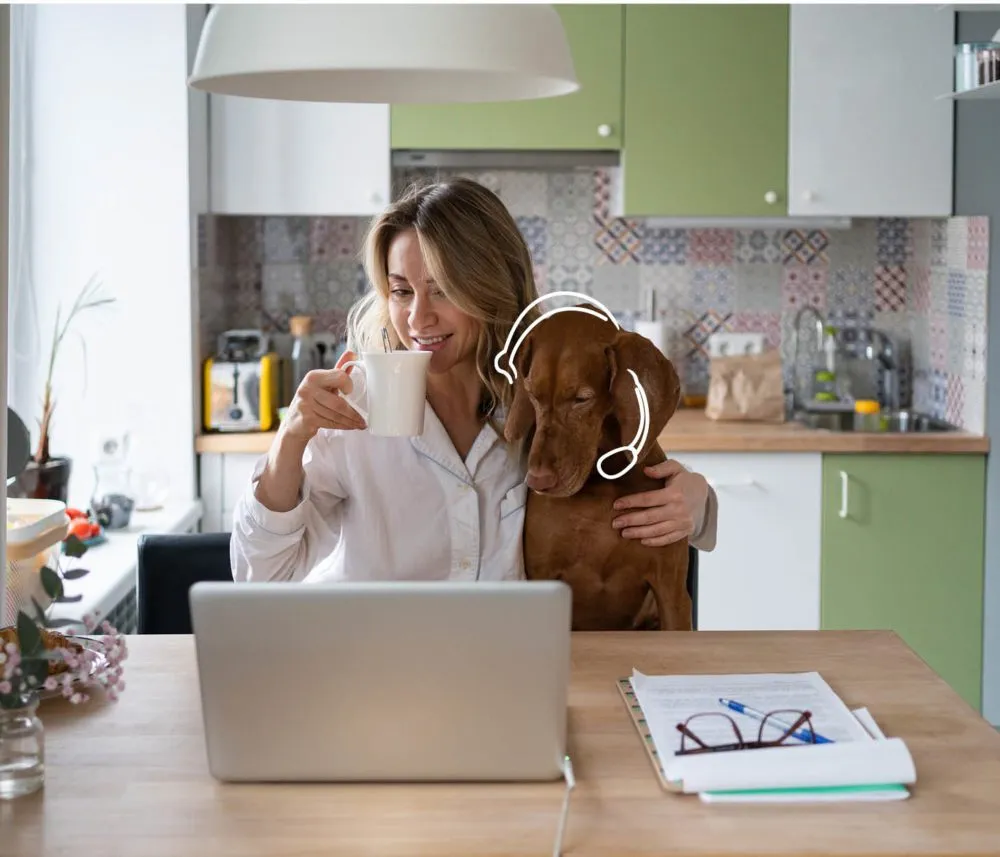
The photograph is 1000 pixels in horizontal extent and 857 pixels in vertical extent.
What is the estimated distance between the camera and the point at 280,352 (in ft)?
13.8

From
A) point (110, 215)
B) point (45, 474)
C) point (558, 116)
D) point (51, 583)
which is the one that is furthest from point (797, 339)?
point (51, 583)

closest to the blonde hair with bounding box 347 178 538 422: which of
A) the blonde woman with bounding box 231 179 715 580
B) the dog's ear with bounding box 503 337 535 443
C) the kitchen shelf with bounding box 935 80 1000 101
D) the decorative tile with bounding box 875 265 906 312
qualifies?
the blonde woman with bounding box 231 179 715 580

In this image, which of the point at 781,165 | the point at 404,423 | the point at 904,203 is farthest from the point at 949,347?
the point at 404,423

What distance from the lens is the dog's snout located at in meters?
1.72

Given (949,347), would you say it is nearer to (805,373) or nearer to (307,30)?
(805,373)

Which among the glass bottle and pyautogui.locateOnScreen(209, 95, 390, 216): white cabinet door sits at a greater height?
pyautogui.locateOnScreen(209, 95, 390, 216): white cabinet door

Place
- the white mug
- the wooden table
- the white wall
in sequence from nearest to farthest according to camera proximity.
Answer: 1. the wooden table
2. the white mug
3. the white wall

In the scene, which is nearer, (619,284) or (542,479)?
(542,479)

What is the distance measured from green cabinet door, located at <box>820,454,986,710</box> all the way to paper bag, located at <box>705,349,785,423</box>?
28 cm

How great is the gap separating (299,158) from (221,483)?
93cm

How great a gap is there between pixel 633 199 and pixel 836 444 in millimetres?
886

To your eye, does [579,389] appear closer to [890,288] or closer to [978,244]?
[978,244]

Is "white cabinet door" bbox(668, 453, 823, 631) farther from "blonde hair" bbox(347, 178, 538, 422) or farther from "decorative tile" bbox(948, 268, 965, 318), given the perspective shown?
"blonde hair" bbox(347, 178, 538, 422)

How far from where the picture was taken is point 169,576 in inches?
87.0
